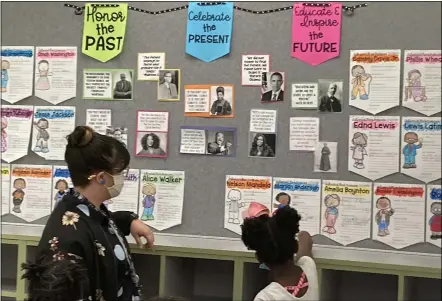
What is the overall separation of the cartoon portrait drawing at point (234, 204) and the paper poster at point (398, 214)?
371 millimetres

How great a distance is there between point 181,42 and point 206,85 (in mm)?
147

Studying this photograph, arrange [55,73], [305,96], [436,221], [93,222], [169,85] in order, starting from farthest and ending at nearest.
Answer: [55,73], [169,85], [305,96], [436,221], [93,222]

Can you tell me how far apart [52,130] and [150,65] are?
371mm

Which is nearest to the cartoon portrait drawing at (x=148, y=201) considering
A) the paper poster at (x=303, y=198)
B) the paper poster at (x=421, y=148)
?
the paper poster at (x=303, y=198)

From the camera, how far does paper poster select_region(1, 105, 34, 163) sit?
1973 mm

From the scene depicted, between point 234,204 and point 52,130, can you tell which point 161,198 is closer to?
point 234,204

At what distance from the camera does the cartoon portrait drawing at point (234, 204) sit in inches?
70.6

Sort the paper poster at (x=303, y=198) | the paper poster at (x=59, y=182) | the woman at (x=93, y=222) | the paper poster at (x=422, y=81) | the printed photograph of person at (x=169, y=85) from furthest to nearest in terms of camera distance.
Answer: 1. the paper poster at (x=59, y=182)
2. the printed photograph of person at (x=169, y=85)
3. the paper poster at (x=303, y=198)
4. the paper poster at (x=422, y=81)
5. the woman at (x=93, y=222)

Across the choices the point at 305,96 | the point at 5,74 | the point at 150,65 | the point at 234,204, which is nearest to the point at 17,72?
the point at 5,74

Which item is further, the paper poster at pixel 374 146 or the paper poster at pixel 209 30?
the paper poster at pixel 209 30

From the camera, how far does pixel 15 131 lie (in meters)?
1.98

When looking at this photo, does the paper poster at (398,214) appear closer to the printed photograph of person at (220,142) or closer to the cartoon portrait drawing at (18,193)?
the printed photograph of person at (220,142)

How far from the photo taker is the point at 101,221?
1559 millimetres

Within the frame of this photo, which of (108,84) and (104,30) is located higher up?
(104,30)
